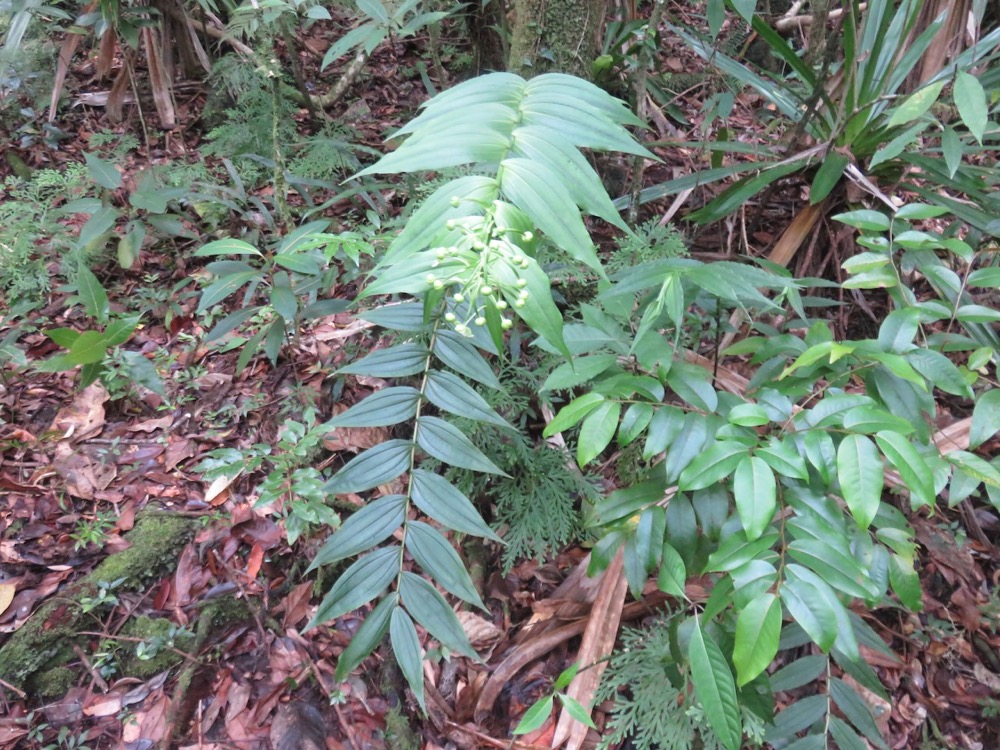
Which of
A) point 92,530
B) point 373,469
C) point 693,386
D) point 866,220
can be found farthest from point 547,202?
point 92,530

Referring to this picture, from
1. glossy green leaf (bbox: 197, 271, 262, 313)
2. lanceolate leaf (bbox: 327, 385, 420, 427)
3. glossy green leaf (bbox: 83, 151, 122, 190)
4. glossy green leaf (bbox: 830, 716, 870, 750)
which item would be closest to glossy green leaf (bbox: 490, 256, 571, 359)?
lanceolate leaf (bbox: 327, 385, 420, 427)

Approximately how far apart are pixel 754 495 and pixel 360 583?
0.82 metres

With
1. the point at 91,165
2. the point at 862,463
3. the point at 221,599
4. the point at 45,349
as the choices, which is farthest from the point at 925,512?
the point at 45,349

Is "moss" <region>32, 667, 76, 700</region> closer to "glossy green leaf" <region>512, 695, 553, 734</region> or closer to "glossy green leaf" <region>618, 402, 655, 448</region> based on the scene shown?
"glossy green leaf" <region>512, 695, 553, 734</region>

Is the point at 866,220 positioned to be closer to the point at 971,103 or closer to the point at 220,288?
the point at 971,103

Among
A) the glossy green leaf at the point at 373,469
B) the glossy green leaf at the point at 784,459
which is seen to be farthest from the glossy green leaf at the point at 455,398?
the glossy green leaf at the point at 784,459

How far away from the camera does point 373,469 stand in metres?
1.46

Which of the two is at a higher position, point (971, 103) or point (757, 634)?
point (971, 103)

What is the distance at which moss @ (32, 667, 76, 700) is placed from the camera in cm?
175

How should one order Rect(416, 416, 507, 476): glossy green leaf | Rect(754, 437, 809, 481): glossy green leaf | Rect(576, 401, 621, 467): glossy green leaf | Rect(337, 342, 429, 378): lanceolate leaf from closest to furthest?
1. Rect(754, 437, 809, 481): glossy green leaf
2. Rect(576, 401, 621, 467): glossy green leaf
3. Rect(416, 416, 507, 476): glossy green leaf
4. Rect(337, 342, 429, 378): lanceolate leaf

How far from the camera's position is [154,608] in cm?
193

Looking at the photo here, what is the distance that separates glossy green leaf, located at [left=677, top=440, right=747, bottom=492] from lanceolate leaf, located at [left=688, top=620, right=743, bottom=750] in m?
0.27

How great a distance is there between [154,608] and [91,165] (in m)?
1.66

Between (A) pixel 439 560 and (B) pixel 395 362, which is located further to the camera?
(B) pixel 395 362
